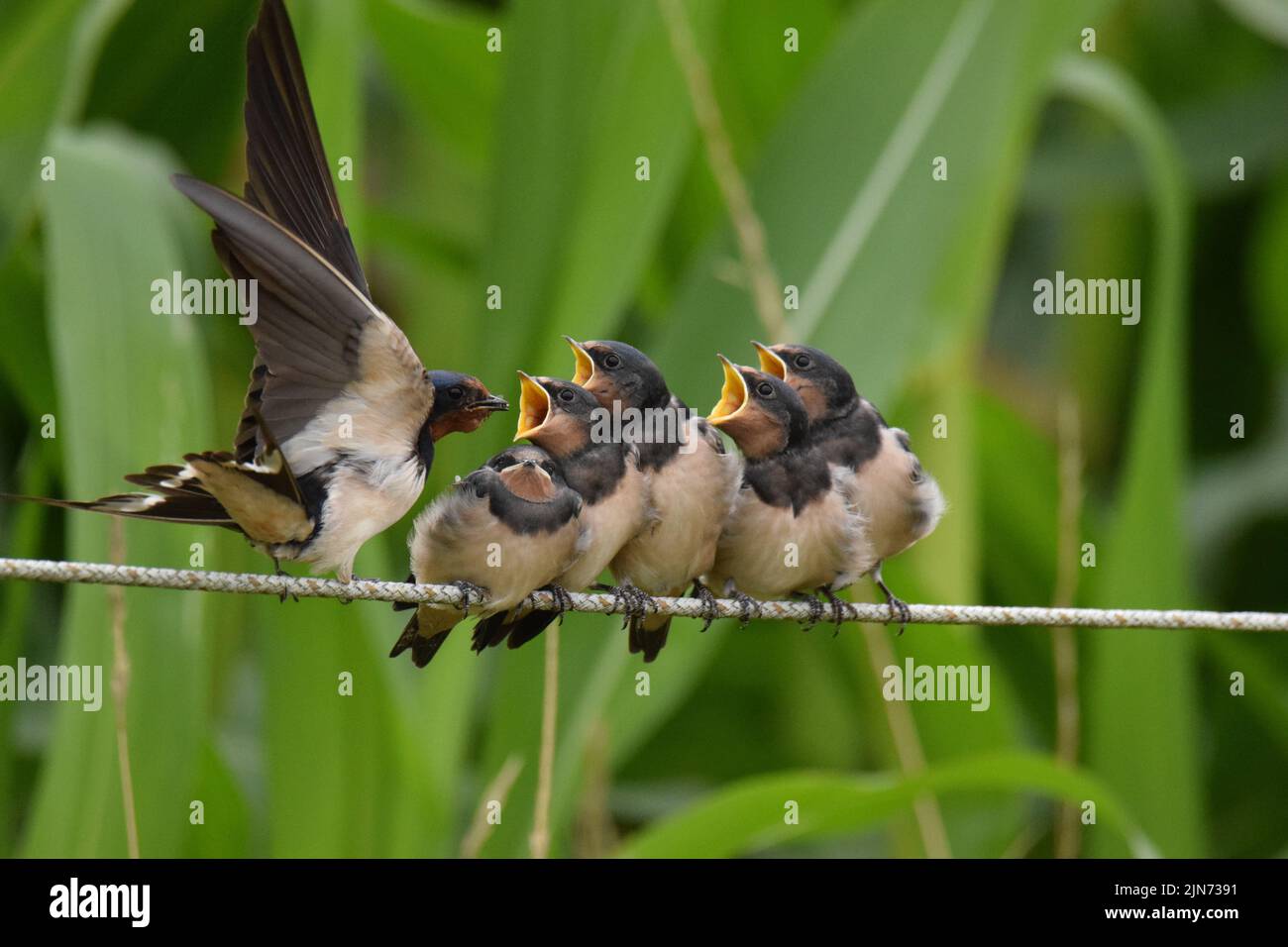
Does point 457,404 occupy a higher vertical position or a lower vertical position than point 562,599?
higher

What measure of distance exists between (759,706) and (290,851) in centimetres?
224

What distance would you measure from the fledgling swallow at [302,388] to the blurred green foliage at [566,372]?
75 centimetres

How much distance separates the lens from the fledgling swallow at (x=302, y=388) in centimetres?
161

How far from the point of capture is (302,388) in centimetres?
173

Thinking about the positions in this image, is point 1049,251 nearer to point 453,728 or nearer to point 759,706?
point 759,706

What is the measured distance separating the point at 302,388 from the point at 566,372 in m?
0.92

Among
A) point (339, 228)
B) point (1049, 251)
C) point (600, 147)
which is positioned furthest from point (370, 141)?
point (339, 228)

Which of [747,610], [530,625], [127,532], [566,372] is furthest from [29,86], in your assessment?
[747,610]

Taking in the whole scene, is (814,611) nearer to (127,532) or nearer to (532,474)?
(532,474)

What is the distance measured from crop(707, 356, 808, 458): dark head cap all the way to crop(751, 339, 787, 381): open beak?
0.07m

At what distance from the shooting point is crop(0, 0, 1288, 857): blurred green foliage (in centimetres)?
254
